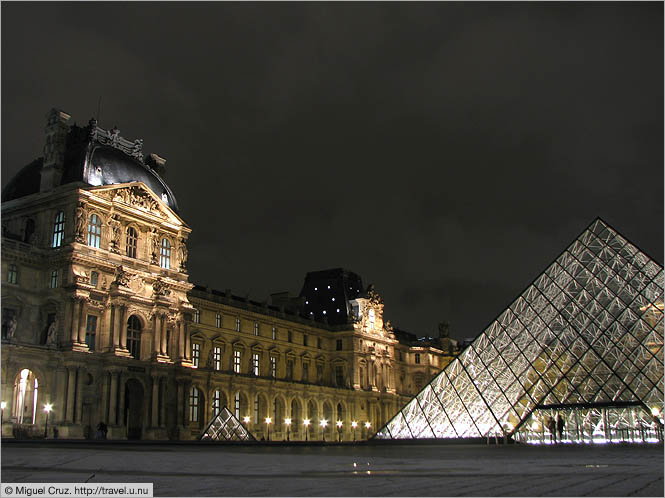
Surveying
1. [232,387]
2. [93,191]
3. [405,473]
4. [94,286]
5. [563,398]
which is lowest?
[405,473]

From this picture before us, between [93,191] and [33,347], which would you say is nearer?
[33,347]

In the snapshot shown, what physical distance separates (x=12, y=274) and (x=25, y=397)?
5665 millimetres

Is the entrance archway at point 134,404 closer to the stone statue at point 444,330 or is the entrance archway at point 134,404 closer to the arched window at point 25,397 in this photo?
the arched window at point 25,397

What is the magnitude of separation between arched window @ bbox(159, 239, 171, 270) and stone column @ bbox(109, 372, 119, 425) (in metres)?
7.10

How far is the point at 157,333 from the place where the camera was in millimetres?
36750

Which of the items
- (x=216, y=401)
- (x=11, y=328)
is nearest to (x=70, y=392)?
(x=11, y=328)

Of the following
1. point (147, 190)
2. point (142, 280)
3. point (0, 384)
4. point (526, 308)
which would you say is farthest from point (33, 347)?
point (526, 308)

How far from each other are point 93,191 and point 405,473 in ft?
98.9

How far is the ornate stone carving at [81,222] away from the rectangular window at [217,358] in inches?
574

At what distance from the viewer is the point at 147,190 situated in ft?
124

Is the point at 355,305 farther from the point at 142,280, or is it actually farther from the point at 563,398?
the point at 563,398

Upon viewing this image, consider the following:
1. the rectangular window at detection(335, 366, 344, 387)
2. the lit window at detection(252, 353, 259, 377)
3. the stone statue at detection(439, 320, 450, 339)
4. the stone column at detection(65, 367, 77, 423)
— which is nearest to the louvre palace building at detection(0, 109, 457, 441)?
the stone column at detection(65, 367, 77, 423)

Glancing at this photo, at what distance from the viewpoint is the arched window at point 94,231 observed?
34594mm

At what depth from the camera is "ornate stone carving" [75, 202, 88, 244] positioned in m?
33.5
